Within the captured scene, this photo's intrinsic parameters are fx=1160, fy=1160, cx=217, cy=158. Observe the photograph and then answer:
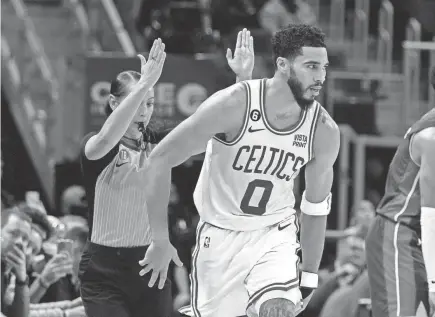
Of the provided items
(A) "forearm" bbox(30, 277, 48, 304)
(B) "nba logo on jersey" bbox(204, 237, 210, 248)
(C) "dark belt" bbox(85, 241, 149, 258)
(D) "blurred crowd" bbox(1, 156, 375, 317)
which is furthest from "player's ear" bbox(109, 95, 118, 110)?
(A) "forearm" bbox(30, 277, 48, 304)

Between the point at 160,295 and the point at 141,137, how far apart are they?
95 cm

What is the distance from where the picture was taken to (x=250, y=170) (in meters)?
6.08

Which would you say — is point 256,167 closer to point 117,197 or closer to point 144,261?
point 144,261

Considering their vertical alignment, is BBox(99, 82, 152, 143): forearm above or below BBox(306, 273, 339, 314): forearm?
above

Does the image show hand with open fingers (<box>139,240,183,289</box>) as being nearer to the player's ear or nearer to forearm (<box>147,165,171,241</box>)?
forearm (<box>147,165,171,241</box>)

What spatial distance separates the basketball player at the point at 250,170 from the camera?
5.99 m

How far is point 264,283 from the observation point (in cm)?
591

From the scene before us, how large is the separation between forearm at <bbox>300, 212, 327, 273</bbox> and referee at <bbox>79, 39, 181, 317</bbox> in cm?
88

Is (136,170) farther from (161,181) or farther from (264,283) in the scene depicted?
(264,283)

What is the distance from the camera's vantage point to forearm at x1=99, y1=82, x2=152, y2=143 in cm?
643

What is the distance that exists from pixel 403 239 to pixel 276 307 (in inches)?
52.8

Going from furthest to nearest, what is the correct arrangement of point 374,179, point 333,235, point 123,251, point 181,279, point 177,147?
1. point 374,179
2. point 333,235
3. point 181,279
4. point 123,251
5. point 177,147

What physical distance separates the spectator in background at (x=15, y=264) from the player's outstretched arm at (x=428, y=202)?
96.0 inches

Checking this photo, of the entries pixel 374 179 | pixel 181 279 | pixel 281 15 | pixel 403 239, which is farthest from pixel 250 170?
pixel 281 15
